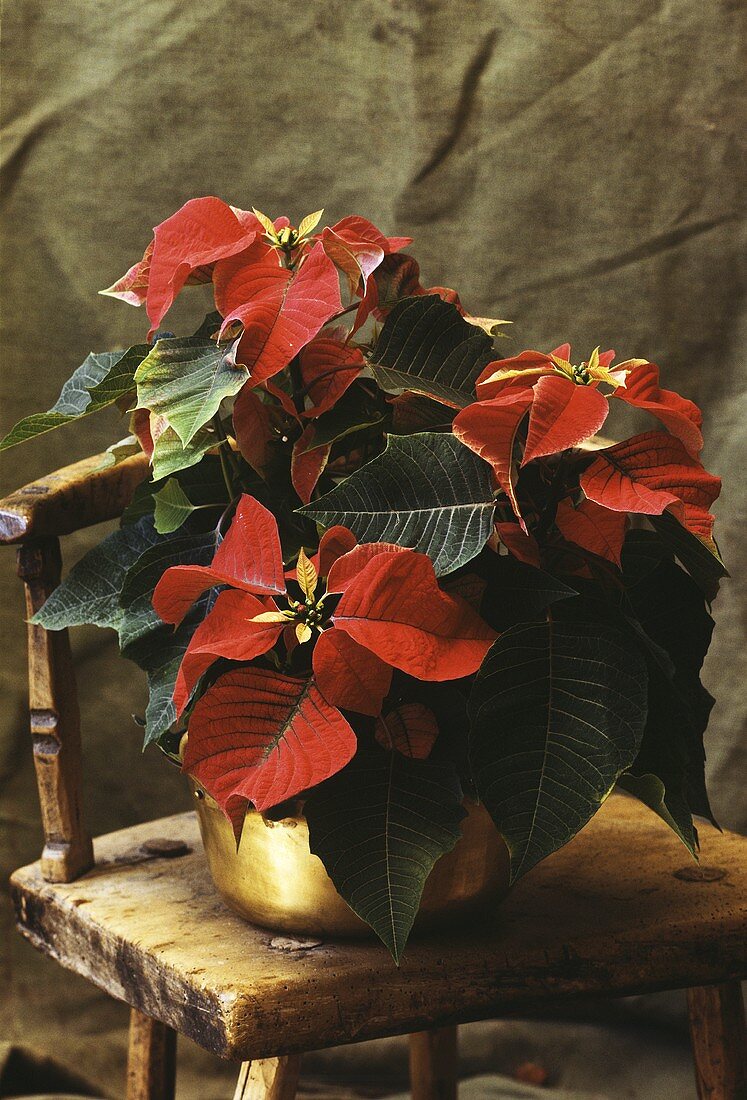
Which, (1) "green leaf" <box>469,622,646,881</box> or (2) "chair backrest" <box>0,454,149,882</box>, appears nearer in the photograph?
(1) "green leaf" <box>469,622,646,881</box>

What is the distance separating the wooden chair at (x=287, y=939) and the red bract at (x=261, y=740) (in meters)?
0.12

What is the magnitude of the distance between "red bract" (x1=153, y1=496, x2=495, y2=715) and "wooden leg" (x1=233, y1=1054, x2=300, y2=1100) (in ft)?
0.78

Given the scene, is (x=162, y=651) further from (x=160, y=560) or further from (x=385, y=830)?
(x=385, y=830)

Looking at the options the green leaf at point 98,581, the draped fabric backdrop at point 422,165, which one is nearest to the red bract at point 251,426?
the green leaf at point 98,581

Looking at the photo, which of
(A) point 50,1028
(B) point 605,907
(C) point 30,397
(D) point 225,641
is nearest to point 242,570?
(D) point 225,641

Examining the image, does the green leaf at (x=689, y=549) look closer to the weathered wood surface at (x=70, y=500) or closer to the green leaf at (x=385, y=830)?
the green leaf at (x=385, y=830)

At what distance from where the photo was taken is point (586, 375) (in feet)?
1.84

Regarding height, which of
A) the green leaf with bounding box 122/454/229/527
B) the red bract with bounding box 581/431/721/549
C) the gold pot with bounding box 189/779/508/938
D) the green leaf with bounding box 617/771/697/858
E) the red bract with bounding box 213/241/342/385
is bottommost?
the gold pot with bounding box 189/779/508/938

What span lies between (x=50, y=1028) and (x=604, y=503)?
95cm

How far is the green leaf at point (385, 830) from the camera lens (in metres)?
0.53

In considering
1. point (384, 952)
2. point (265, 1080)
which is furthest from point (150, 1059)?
point (384, 952)

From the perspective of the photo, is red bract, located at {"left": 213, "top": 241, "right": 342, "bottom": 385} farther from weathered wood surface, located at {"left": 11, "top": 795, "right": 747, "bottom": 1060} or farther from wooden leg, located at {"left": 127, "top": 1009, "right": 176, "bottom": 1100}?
wooden leg, located at {"left": 127, "top": 1009, "right": 176, "bottom": 1100}

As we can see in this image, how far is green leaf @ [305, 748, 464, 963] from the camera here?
1.73ft

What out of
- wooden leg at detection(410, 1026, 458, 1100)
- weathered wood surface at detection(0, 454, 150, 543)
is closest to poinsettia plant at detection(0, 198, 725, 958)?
weathered wood surface at detection(0, 454, 150, 543)
